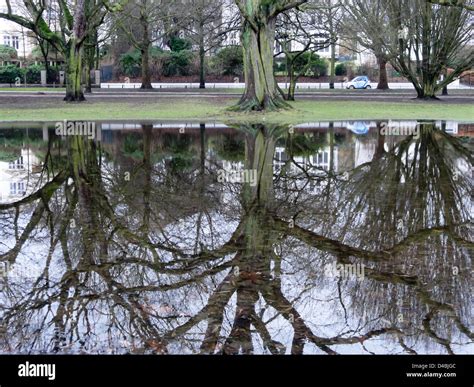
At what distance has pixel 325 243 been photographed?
386 inches

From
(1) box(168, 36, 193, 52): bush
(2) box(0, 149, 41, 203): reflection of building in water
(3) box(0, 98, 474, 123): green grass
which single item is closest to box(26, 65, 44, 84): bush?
(1) box(168, 36, 193, 52): bush

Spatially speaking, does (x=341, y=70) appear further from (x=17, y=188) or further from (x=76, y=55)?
(x=17, y=188)

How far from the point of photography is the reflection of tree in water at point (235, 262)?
21.4 feet

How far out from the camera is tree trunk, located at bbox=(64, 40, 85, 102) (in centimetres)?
3741

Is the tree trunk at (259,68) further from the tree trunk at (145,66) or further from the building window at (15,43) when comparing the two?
the building window at (15,43)

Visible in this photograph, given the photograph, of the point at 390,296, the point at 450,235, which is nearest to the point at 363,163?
the point at 450,235

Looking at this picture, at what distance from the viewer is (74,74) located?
125 feet

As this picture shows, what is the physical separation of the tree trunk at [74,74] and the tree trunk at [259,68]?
9.77 meters

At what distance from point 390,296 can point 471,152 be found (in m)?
12.9

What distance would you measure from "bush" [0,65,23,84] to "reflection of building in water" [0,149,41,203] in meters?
50.2

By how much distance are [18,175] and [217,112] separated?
18.3 metres

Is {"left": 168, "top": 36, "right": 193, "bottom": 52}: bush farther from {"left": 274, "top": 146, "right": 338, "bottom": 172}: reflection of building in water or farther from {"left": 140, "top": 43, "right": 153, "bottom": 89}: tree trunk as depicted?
{"left": 274, "top": 146, "right": 338, "bottom": 172}: reflection of building in water

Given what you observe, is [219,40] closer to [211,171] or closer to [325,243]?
[211,171]

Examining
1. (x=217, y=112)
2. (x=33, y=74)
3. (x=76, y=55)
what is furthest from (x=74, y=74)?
(x=33, y=74)
